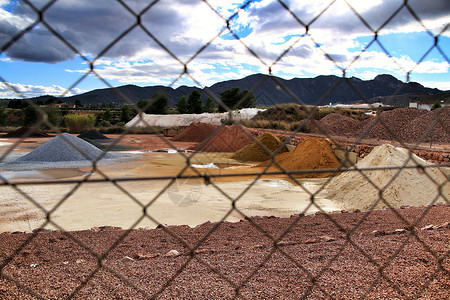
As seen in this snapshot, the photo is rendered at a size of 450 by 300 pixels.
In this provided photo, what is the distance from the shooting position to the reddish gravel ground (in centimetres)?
156

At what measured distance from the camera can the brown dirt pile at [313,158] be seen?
9758mm

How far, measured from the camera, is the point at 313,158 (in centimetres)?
992

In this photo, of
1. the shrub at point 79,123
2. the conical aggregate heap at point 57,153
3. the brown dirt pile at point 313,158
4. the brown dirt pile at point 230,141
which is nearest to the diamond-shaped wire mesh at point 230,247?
the brown dirt pile at point 313,158

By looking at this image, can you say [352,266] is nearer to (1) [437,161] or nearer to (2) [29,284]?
(2) [29,284]

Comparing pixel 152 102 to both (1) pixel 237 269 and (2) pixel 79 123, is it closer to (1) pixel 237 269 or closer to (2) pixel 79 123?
(1) pixel 237 269

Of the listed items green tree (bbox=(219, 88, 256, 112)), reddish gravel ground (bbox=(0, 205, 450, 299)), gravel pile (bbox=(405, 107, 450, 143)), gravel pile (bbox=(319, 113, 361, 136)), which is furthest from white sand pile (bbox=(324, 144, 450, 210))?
gravel pile (bbox=(319, 113, 361, 136))

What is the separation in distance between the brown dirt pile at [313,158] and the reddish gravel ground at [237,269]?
687 cm

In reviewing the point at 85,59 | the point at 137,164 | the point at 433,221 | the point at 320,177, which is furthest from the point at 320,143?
the point at 85,59

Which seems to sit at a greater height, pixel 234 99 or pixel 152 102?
pixel 234 99

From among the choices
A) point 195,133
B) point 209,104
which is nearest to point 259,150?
point 209,104

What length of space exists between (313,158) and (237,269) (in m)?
8.29

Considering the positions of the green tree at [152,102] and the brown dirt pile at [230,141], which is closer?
the green tree at [152,102]

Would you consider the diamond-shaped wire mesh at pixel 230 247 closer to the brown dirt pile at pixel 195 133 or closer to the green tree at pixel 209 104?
the green tree at pixel 209 104

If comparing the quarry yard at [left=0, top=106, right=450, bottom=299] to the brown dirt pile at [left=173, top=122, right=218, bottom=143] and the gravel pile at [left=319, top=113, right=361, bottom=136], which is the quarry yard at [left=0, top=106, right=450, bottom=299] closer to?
the gravel pile at [left=319, top=113, right=361, bottom=136]
